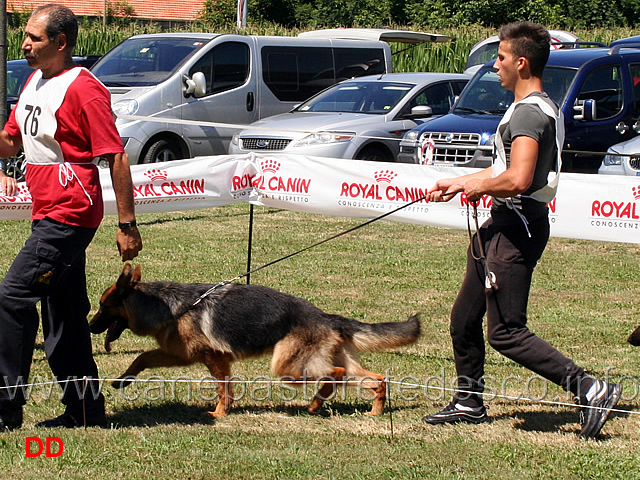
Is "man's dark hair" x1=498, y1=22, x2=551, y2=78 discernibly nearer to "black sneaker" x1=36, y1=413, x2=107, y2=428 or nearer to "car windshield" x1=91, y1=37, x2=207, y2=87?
"black sneaker" x1=36, y1=413, x2=107, y2=428

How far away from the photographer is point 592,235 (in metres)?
5.68

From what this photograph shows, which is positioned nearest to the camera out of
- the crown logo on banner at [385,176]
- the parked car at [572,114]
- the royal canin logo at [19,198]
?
the royal canin logo at [19,198]

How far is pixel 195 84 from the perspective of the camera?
13508 mm

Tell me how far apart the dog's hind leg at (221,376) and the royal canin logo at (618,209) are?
2.52 metres

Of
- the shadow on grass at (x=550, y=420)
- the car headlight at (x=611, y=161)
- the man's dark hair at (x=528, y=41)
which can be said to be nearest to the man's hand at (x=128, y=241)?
the man's dark hair at (x=528, y=41)

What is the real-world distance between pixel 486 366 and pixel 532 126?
7.26 ft

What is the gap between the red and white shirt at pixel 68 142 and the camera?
157 inches

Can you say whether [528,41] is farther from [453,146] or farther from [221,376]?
[453,146]

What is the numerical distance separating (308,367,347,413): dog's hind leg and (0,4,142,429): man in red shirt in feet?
4.37

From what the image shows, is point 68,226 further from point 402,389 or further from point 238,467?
point 402,389

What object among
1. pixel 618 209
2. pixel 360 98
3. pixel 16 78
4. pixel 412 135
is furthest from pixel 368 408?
pixel 16 78

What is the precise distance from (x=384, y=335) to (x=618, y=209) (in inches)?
70.8

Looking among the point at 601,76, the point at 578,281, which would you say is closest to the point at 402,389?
the point at 578,281

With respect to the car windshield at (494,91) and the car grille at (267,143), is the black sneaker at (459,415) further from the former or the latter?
the car grille at (267,143)
